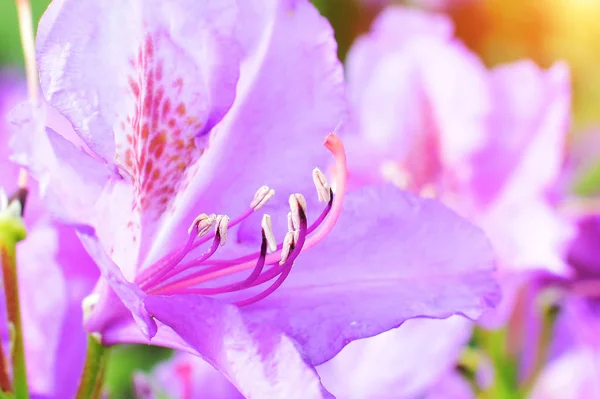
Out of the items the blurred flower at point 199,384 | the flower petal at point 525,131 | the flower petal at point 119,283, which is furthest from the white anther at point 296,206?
the flower petal at point 525,131

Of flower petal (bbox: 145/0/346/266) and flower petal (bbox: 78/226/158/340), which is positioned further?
flower petal (bbox: 145/0/346/266)

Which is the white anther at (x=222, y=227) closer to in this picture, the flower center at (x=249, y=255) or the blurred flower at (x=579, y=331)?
the flower center at (x=249, y=255)

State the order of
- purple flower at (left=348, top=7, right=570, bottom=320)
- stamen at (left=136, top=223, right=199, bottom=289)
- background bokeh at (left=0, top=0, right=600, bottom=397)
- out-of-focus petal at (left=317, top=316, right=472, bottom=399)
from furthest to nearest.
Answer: background bokeh at (left=0, top=0, right=600, bottom=397) → purple flower at (left=348, top=7, right=570, bottom=320) → out-of-focus petal at (left=317, top=316, right=472, bottom=399) → stamen at (left=136, top=223, right=199, bottom=289)

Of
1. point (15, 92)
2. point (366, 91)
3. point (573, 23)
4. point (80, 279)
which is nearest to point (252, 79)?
point (80, 279)

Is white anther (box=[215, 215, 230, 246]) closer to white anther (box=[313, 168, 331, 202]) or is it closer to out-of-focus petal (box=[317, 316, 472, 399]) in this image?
white anther (box=[313, 168, 331, 202])

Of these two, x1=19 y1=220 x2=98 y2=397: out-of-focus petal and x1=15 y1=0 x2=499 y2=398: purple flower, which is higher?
x1=15 y1=0 x2=499 y2=398: purple flower

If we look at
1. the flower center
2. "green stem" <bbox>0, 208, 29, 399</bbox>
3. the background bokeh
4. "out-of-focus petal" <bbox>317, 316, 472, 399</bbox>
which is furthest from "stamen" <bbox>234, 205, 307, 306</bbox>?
the background bokeh

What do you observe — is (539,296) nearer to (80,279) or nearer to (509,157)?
(509,157)
